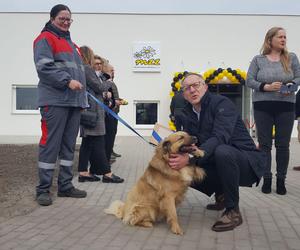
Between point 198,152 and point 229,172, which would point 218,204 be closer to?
point 229,172

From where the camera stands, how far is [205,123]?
419 centimetres

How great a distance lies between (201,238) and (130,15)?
632 inches

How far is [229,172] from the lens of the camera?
391 centimetres

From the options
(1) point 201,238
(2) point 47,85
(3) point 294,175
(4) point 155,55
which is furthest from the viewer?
(4) point 155,55

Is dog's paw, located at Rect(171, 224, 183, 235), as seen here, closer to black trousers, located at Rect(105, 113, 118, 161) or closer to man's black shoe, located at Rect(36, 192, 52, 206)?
man's black shoe, located at Rect(36, 192, 52, 206)

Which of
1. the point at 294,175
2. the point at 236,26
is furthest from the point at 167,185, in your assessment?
the point at 236,26

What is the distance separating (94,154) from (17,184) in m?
1.22

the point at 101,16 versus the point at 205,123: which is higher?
the point at 101,16

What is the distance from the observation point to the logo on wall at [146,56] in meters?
18.3

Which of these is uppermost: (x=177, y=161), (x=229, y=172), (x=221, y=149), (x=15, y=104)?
(x=15, y=104)

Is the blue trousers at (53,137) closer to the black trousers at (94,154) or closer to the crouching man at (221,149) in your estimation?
the black trousers at (94,154)

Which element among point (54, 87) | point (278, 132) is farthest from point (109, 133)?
point (278, 132)

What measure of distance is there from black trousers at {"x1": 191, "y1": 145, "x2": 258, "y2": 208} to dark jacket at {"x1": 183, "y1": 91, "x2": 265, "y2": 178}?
0.07 metres

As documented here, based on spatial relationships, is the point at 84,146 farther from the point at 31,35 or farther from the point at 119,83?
the point at 31,35
